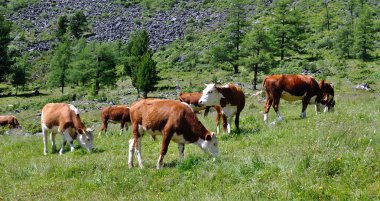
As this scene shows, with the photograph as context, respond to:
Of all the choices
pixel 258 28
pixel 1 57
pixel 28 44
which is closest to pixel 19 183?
pixel 258 28

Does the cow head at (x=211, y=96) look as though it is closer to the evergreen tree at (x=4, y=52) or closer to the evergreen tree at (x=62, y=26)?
the evergreen tree at (x=4, y=52)

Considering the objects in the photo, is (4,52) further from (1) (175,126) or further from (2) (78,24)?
(1) (175,126)

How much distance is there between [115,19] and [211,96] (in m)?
90.9

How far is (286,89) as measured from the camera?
1611 cm

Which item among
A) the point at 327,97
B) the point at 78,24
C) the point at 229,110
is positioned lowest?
the point at 327,97

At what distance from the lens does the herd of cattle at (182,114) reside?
33.8 ft

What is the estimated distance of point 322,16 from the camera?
76562 millimetres

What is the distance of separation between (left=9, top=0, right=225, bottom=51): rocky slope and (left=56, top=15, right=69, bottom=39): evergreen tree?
8.75 feet

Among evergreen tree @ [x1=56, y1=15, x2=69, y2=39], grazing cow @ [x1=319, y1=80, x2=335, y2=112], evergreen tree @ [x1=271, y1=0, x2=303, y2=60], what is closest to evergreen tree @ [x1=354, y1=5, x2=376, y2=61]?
evergreen tree @ [x1=271, y1=0, x2=303, y2=60]

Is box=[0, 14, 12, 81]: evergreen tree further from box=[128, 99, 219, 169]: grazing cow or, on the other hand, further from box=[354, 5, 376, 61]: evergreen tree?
box=[128, 99, 219, 169]: grazing cow

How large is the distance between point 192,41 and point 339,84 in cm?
4288

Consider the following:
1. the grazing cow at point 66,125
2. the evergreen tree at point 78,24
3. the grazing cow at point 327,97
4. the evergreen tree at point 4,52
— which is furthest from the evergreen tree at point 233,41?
the evergreen tree at point 78,24

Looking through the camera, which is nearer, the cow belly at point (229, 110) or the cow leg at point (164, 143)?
the cow leg at point (164, 143)

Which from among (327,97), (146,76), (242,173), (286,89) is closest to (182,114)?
(242,173)
